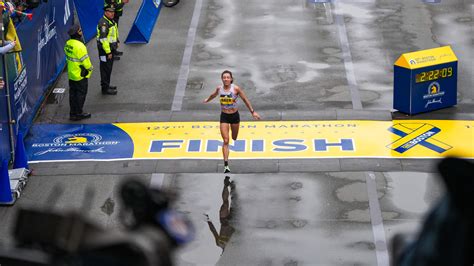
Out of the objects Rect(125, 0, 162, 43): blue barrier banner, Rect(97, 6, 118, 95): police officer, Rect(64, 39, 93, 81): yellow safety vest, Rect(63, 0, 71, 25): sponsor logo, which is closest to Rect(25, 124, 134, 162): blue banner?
Rect(64, 39, 93, 81): yellow safety vest

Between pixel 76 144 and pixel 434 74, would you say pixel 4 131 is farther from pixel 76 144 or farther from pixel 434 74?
pixel 434 74

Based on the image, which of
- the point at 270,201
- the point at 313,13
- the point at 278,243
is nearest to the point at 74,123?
the point at 270,201

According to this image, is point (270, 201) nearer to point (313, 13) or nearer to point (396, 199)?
point (396, 199)

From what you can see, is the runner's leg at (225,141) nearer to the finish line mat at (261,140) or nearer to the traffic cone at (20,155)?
the finish line mat at (261,140)

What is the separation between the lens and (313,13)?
915 inches

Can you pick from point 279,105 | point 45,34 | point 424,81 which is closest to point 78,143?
point 45,34

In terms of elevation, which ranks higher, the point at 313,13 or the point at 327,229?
the point at 327,229

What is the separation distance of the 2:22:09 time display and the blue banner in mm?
5518

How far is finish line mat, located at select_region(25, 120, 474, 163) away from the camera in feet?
49.4

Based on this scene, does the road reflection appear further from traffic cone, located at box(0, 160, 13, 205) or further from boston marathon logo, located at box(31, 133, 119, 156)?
traffic cone, located at box(0, 160, 13, 205)

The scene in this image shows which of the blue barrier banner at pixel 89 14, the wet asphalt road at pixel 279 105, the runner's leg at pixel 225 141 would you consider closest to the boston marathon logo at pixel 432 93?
the wet asphalt road at pixel 279 105

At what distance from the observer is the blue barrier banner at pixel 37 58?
619 inches

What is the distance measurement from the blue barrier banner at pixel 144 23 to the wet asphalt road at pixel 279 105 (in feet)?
0.87

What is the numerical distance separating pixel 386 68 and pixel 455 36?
2.85m
